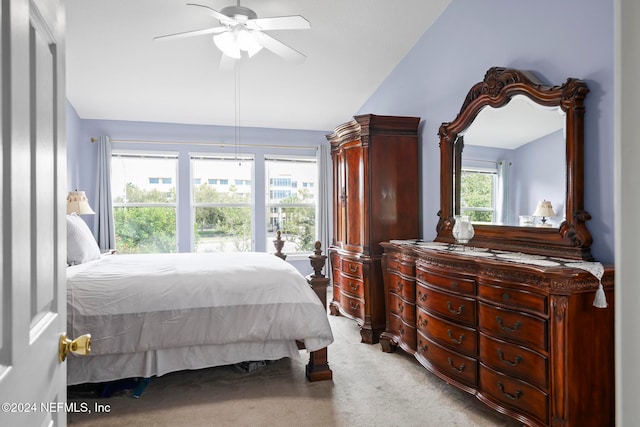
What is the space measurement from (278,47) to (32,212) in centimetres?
255

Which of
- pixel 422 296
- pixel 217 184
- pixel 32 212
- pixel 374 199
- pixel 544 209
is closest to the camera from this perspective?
pixel 32 212

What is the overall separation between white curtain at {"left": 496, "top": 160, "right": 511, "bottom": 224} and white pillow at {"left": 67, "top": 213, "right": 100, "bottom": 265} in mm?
3119

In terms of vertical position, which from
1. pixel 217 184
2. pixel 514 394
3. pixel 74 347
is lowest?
pixel 514 394

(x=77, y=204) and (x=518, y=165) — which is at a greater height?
(x=518, y=165)

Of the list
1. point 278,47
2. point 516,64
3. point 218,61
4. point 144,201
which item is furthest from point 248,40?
point 144,201

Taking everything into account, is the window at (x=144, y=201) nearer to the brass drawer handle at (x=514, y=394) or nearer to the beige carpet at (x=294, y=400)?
the beige carpet at (x=294, y=400)

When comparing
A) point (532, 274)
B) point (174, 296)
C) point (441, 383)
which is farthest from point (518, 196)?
point (174, 296)

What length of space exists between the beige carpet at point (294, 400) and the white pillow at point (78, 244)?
3.17ft

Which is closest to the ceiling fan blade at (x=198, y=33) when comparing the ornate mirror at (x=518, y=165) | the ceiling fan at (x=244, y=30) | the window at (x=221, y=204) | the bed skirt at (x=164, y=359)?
the ceiling fan at (x=244, y=30)

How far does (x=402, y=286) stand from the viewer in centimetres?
304

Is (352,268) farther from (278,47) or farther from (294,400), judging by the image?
(278,47)

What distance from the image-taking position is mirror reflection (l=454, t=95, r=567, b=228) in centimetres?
229

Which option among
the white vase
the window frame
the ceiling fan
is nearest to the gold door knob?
the ceiling fan

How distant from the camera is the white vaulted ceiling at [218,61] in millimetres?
3256
